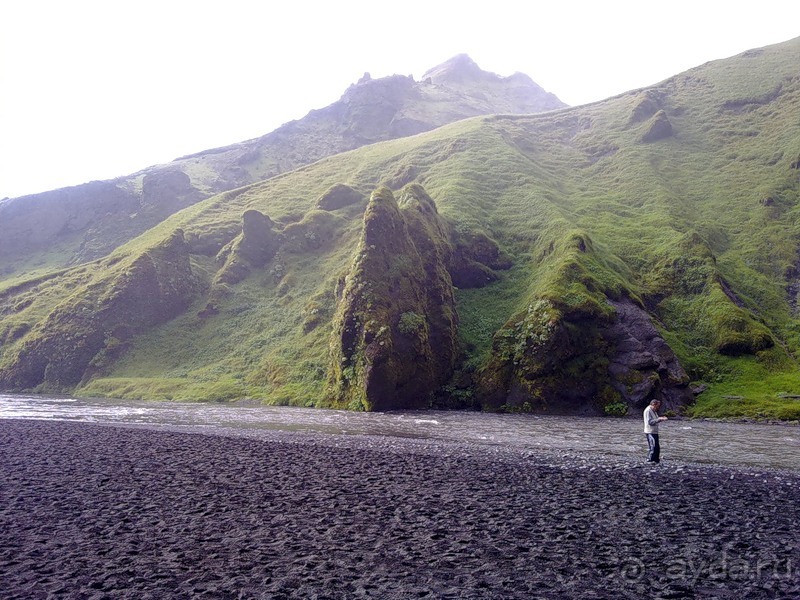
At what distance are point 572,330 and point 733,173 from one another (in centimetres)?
6459

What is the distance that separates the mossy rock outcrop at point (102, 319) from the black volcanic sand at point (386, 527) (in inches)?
2384

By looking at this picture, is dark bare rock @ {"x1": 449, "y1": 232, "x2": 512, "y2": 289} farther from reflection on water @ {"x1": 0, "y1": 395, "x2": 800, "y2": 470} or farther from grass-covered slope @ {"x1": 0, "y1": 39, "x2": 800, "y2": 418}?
reflection on water @ {"x1": 0, "y1": 395, "x2": 800, "y2": 470}

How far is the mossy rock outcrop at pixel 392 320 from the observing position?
47.3 m

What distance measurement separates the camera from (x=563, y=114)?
482 ft

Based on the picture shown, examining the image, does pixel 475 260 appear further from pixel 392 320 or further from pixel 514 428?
pixel 514 428

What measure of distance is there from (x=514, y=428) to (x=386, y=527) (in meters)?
22.2

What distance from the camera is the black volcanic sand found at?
34.5 ft

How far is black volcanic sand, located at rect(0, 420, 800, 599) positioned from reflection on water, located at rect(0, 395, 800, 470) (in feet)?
15.8

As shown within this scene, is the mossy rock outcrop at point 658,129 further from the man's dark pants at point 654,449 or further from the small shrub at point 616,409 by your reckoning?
the man's dark pants at point 654,449

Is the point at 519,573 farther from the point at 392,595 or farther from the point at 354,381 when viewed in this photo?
the point at 354,381

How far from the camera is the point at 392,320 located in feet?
166

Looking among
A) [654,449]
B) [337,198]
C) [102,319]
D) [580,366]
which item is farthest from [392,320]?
[337,198]

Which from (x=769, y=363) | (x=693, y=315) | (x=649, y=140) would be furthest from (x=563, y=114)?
(x=769, y=363)

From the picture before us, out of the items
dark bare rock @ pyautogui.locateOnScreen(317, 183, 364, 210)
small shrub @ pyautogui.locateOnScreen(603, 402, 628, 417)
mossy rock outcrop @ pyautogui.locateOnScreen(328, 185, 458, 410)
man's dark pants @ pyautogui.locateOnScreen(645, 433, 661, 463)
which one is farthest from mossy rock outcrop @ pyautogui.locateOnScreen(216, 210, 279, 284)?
man's dark pants @ pyautogui.locateOnScreen(645, 433, 661, 463)
